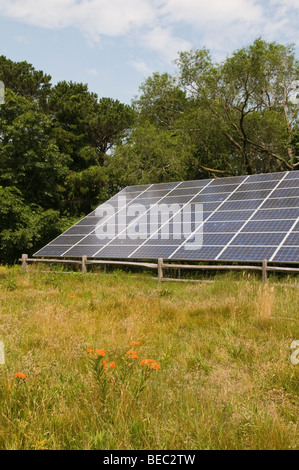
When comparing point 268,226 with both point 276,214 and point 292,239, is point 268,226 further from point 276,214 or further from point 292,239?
point 292,239

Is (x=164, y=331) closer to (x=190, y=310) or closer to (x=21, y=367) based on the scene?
(x=190, y=310)

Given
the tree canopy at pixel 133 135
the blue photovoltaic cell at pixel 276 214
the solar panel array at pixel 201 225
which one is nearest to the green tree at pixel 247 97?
the tree canopy at pixel 133 135

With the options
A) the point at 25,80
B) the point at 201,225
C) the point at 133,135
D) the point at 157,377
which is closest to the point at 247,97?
the point at 133,135

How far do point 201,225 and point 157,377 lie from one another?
36.3ft

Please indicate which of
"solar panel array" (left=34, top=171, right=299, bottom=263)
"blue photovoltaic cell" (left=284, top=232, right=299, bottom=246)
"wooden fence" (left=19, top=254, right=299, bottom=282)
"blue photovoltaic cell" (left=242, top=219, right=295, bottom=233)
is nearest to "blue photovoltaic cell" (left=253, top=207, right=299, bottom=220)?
"solar panel array" (left=34, top=171, right=299, bottom=263)

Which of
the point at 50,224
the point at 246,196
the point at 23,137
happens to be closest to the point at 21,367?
the point at 246,196

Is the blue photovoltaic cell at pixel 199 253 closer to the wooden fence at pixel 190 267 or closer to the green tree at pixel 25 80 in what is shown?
the wooden fence at pixel 190 267

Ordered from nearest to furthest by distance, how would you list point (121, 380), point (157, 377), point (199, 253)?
point (121, 380)
point (157, 377)
point (199, 253)

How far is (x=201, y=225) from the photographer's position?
15.0 metres

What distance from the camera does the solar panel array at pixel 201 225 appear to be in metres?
12.6

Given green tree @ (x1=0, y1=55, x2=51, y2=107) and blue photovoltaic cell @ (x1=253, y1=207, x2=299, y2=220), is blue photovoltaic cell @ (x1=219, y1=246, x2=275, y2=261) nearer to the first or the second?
blue photovoltaic cell @ (x1=253, y1=207, x2=299, y2=220)

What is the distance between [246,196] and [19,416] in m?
14.1

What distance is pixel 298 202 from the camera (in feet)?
46.8

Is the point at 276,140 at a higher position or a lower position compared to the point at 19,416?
higher
